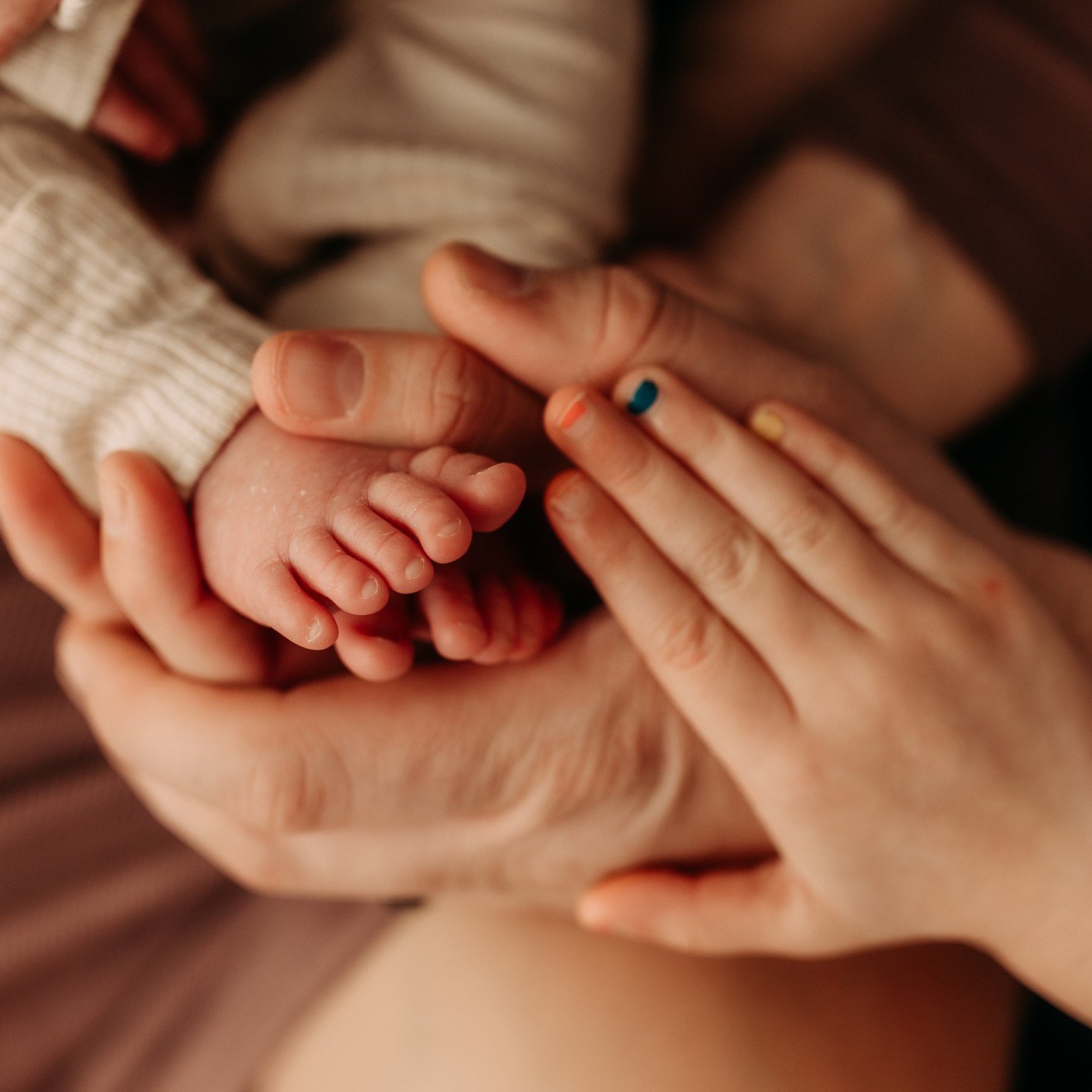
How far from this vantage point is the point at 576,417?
0.50 meters

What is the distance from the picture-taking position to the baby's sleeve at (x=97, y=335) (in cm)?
51

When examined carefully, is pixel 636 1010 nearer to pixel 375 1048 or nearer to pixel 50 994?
pixel 375 1048

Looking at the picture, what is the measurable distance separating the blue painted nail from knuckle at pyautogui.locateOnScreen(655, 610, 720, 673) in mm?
123

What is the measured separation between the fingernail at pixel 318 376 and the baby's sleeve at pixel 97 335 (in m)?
0.05

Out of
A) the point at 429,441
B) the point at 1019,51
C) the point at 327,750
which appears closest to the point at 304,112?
the point at 429,441

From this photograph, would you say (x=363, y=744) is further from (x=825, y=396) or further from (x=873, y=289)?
(x=873, y=289)

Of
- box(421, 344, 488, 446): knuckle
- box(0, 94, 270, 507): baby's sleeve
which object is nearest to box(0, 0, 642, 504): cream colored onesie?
box(0, 94, 270, 507): baby's sleeve

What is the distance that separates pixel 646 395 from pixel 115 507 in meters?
0.29

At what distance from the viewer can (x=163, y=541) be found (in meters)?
0.49

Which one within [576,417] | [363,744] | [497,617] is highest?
[576,417]

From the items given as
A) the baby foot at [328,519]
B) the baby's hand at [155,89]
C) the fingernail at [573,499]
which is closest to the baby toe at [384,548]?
the baby foot at [328,519]

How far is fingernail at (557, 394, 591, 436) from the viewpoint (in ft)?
1.63

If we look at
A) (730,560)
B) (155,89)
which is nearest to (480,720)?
(730,560)

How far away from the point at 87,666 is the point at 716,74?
794 millimetres
